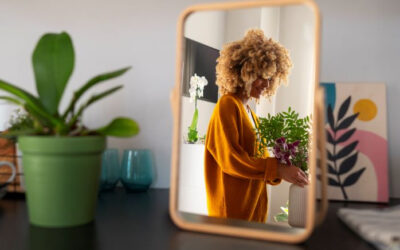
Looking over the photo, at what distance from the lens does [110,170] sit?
3.21 feet

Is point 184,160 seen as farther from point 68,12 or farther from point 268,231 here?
point 68,12

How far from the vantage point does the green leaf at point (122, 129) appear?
65cm

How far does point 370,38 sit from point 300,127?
35 centimetres

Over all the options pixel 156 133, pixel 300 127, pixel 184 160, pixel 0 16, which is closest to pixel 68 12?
pixel 0 16

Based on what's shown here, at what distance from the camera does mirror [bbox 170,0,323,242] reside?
2.60 feet

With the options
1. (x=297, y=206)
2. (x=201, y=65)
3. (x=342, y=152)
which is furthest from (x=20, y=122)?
(x=342, y=152)

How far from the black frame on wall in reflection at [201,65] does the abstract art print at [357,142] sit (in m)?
0.33

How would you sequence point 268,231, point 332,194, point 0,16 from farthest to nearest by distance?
point 0,16 < point 332,194 < point 268,231

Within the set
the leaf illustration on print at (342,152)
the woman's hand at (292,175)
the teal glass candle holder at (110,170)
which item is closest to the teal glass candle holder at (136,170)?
the teal glass candle holder at (110,170)

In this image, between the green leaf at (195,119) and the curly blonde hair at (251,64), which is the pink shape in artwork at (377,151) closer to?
the curly blonde hair at (251,64)

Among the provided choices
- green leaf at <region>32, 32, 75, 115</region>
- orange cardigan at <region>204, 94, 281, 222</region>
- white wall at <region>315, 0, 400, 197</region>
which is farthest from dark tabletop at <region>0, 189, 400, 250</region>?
white wall at <region>315, 0, 400, 197</region>

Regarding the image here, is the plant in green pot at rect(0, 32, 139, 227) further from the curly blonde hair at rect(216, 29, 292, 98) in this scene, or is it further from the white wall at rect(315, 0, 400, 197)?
the white wall at rect(315, 0, 400, 197)

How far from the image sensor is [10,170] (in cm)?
88

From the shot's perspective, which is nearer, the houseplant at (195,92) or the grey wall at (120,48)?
the houseplant at (195,92)
